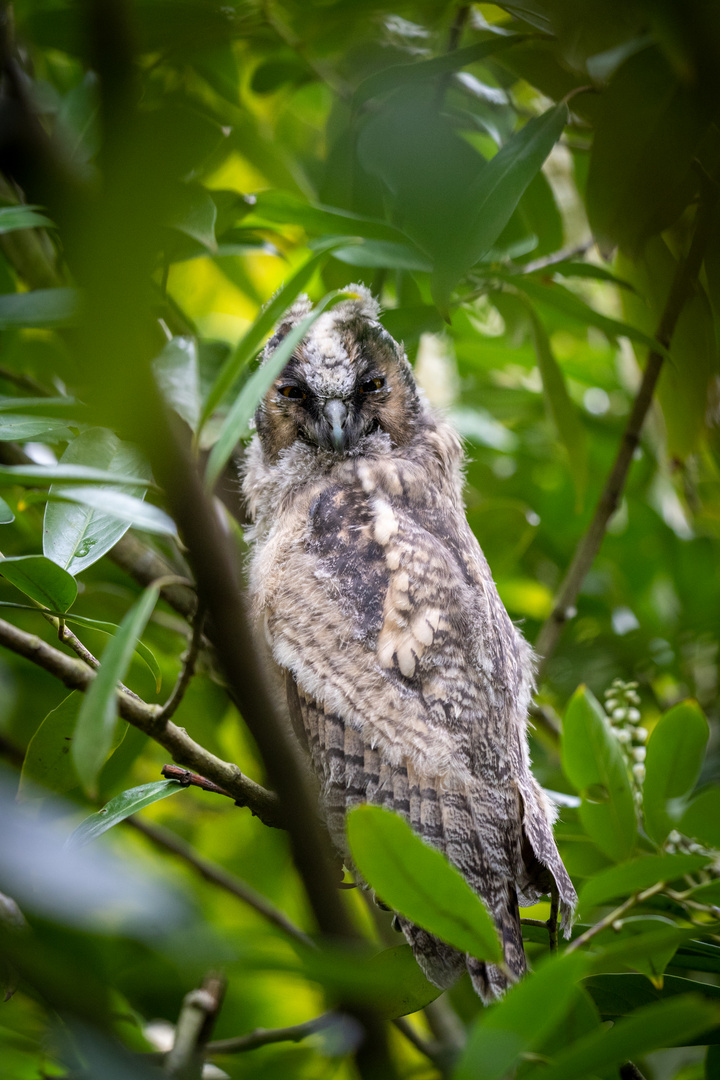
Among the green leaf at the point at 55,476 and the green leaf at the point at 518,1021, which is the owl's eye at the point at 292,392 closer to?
the green leaf at the point at 55,476

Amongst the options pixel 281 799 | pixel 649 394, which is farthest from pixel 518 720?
pixel 281 799

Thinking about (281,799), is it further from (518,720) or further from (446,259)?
(518,720)

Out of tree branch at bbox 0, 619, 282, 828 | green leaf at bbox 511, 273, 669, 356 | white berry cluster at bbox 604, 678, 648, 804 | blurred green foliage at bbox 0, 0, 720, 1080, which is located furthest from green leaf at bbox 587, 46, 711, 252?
tree branch at bbox 0, 619, 282, 828

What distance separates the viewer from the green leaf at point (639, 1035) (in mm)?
579

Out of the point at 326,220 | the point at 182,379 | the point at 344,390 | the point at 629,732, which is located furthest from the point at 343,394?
the point at 629,732

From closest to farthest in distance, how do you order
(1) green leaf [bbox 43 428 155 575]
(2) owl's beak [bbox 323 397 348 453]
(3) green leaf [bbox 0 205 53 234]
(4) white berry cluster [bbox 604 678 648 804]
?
1. (1) green leaf [bbox 43 428 155 575]
2. (3) green leaf [bbox 0 205 53 234]
3. (4) white berry cluster [bbox 604 678 648 804]
4. (2) owl's beak [bbox 323 397 348 453]

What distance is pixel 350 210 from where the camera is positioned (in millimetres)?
1816

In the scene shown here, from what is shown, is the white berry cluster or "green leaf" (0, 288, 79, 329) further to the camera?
the white berry cluster

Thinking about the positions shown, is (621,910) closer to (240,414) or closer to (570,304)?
(240,414)

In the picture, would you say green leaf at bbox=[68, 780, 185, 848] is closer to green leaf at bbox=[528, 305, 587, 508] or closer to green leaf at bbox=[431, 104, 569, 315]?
green leaf at bbox=[431, 104, 569, 315]

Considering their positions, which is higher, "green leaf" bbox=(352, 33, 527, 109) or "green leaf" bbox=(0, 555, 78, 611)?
"green leaf" bbox=(352, 33, 527, 109)

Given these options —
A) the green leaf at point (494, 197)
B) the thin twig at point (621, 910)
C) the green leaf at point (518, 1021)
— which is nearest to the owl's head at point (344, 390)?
the green leaf at point (494, 197)

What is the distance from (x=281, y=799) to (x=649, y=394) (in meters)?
1.47

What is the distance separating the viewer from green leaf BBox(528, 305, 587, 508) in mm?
1721
